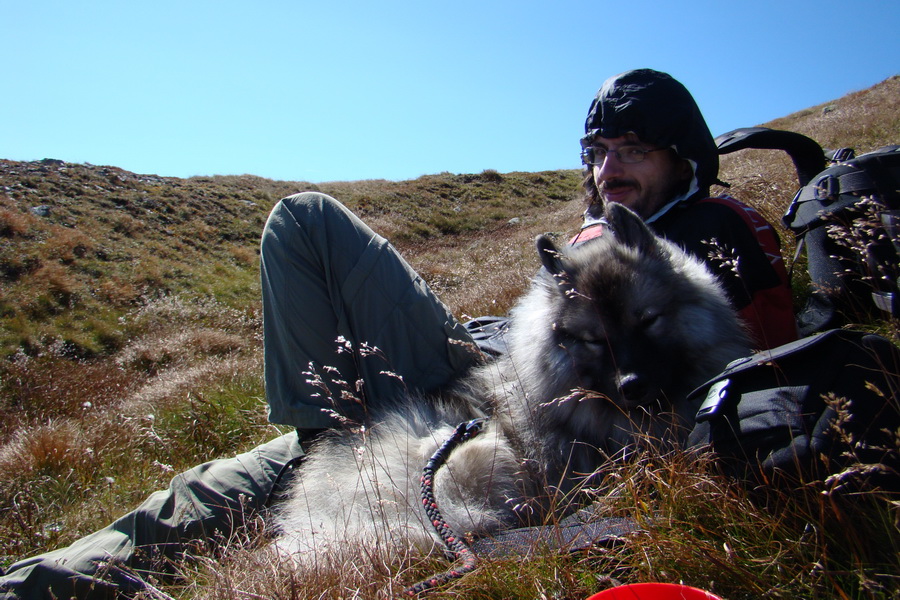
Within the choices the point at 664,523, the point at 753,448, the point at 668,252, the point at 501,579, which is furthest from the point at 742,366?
the point at 668,252

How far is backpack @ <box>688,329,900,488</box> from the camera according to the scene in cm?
143

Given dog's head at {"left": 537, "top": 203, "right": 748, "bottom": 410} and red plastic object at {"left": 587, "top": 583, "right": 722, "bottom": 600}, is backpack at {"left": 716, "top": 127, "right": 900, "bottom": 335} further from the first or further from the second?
red plastic object at {"left": 587, "top": 583, "right": 722, "bottom": 600}

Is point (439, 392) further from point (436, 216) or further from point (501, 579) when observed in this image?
point (436, 216)

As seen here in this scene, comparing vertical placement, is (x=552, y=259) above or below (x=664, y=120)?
below

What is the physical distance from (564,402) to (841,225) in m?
1.64

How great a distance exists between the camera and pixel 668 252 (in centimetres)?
272

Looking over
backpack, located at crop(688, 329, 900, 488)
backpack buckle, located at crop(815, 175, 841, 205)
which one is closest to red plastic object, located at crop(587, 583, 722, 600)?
backpack, located at crop(688, 329, 900, 488)

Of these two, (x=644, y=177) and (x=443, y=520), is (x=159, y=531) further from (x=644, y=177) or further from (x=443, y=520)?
(x=644, y=177)

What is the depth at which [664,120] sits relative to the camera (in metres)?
3.20

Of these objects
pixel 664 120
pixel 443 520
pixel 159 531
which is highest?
pixel 664 120

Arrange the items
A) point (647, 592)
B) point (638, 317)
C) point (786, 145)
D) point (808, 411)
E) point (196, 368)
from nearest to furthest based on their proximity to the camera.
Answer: point (647, 592), point (808, 411), point (638, 317), point (786, 145), point (196, 368)

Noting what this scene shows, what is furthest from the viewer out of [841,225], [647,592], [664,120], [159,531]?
[664,120]

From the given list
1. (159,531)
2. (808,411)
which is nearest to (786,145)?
(808,411)

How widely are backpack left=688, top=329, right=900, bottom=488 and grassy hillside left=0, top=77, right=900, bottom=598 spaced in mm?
90
